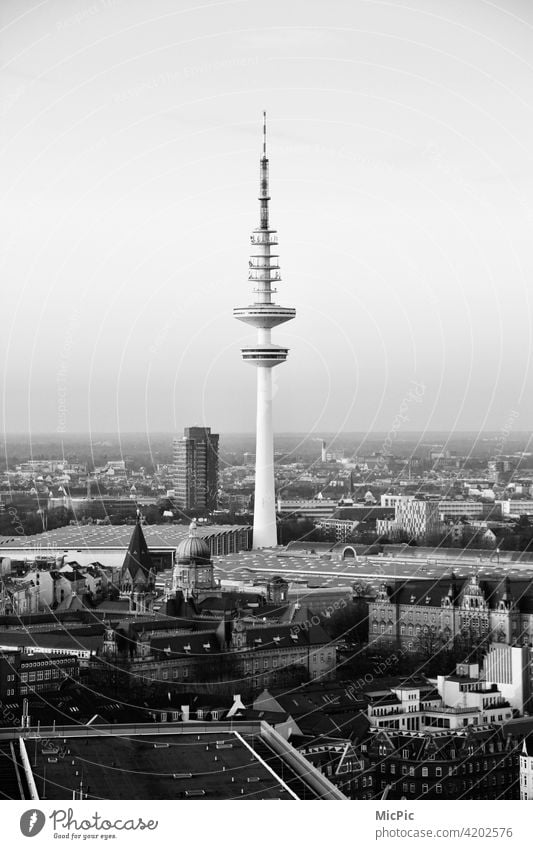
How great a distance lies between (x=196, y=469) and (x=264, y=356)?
612 centimetres

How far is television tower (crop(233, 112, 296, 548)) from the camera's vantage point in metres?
36.8

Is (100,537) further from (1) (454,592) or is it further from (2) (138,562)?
(1) (454,592)

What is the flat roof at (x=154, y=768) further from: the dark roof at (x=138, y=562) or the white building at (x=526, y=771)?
the dark roof at (x=138, y=562)

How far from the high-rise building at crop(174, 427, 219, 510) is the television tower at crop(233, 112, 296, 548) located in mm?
4040

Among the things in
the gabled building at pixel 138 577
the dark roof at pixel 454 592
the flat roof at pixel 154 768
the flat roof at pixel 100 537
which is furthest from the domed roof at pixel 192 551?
the flat roof at pixel 154 768

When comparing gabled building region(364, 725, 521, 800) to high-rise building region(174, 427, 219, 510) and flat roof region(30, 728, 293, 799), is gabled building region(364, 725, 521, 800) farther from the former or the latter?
high-rise building region(174, 427, 219, 510)

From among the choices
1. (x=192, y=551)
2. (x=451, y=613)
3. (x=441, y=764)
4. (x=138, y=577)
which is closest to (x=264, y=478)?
(x=192, y=551)

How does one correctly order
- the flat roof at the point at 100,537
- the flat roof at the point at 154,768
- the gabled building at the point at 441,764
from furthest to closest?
the flat roof at the point at 100,537, the gabled building at the point at 441,764, the flat roof at the point at 154,768

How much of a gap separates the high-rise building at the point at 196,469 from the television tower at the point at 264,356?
4.04 meters

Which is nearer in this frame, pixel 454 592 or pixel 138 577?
pixel 454 592

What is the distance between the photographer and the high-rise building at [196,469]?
140ft

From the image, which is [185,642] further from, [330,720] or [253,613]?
[330,720]

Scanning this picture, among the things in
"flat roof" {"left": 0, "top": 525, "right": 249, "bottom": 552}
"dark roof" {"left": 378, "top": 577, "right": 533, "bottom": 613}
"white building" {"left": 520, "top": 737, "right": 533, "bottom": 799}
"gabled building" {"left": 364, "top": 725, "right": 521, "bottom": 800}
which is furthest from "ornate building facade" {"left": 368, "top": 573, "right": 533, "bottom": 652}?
"flat roof" {"left": 0, "top": 525, "right": 249, "bottom": 552}

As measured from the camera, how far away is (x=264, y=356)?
37406 millimetres
